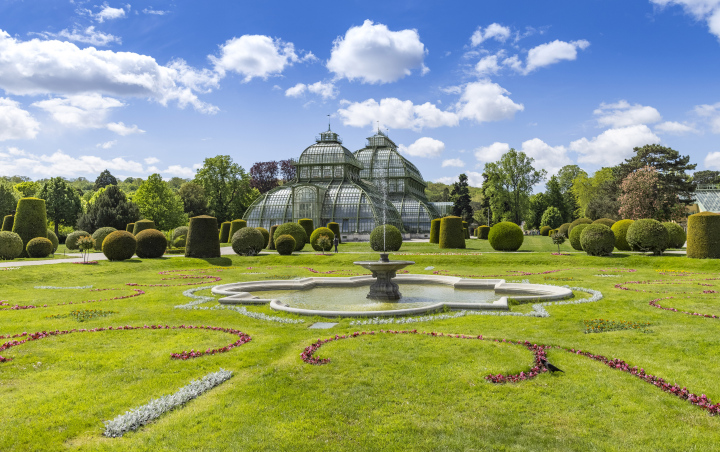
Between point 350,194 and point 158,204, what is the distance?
22.8m

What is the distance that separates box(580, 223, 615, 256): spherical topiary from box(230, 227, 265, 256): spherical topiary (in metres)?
20.5

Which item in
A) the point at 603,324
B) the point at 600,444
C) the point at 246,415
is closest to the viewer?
the point at 600,444

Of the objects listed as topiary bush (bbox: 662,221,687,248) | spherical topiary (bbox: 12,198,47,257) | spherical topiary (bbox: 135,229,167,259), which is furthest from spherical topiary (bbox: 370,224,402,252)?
spherical topiary (bbox: 12,198,47,257)

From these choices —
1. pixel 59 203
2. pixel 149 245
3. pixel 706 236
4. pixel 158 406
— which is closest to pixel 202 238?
pixel 149 245

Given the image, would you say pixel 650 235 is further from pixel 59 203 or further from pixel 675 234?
pixel 59 203

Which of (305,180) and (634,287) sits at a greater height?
(305,180)

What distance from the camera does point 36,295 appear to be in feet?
46.5

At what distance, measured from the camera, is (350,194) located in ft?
166

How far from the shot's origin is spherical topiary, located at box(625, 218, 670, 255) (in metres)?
24.4

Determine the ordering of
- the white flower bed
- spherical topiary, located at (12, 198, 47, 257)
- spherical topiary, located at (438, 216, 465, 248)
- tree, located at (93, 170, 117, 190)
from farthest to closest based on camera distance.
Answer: tree, located at (93, 170, 117, 190) < spherical topiary, located at (438, 216, 465, 248) < spherical topiary, located at (12, 198, 47, 257) < the white flower bed

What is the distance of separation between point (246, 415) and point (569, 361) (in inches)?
193

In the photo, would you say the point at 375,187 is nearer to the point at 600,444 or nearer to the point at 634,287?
the point at 634,287

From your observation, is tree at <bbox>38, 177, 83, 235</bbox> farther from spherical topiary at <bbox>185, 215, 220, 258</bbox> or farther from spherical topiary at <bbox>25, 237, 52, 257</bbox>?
spherical topiary at <bbox>185, 215, 220, 258</bbox>

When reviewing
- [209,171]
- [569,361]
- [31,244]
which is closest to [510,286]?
[569,361]
